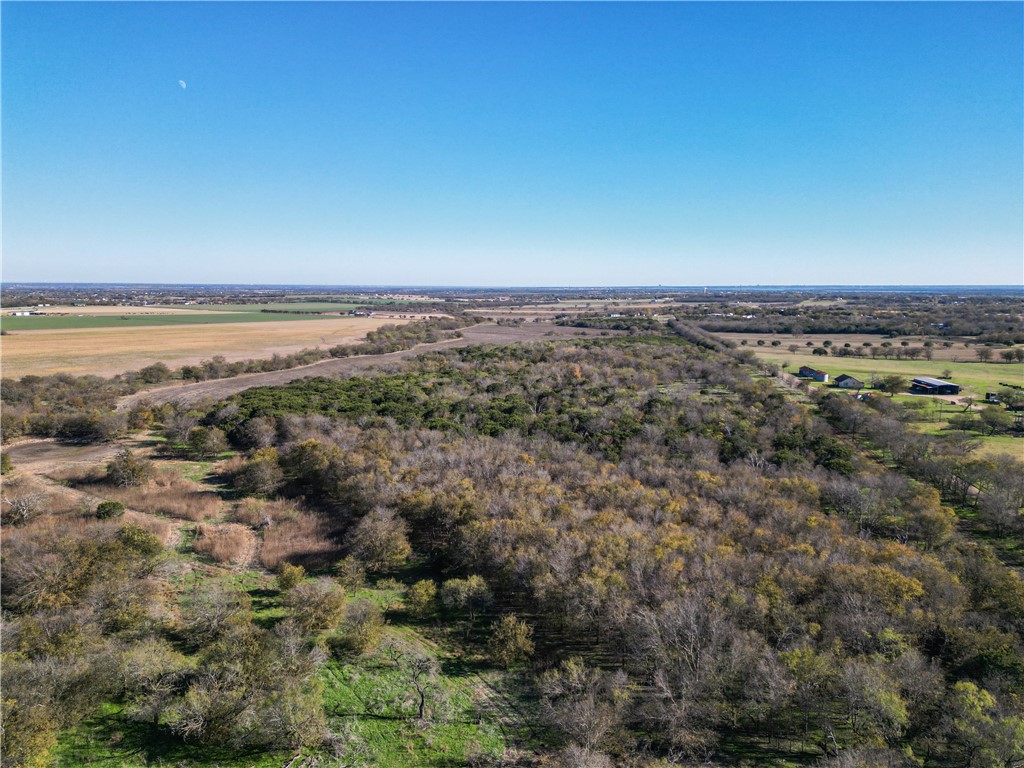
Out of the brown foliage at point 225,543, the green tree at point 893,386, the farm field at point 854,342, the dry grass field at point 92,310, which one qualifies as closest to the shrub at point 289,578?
the brown foliage at point 225,543

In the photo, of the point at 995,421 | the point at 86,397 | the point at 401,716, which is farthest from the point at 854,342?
the point at 86,397

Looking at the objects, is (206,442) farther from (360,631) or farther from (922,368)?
(922,368)

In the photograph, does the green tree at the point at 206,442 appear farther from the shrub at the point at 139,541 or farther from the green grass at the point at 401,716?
the green grass at the point at 401,716

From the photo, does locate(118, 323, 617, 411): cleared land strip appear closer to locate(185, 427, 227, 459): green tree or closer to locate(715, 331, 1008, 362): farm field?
locate(185, 427, 227, 459): green tree

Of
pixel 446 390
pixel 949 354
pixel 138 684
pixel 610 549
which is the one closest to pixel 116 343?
pixel 446 390

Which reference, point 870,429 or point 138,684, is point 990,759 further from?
point 870,429

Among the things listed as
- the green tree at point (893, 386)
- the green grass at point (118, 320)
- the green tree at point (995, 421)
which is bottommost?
the green tree at point (995, 421)
